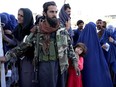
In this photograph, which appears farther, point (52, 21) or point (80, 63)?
point (80, 63)

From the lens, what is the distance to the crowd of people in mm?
3811

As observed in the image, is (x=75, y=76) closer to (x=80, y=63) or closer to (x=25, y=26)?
(x=80, y=63)

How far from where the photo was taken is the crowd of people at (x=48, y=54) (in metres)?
3.81

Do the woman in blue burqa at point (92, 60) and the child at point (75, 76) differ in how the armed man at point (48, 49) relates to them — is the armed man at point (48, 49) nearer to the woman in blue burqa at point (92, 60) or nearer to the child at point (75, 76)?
the child at point (75, 76)

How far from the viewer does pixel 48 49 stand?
149 inches

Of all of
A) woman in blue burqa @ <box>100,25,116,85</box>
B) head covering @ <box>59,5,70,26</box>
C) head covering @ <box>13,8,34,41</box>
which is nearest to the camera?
head covering @ <box>13,8,34,41</box>

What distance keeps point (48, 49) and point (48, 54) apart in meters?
0.07

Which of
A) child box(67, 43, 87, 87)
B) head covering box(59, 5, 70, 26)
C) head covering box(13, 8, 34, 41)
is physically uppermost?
head covering box(59, 5, 70, 26)

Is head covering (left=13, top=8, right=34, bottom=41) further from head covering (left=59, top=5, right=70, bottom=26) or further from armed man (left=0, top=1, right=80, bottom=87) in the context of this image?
head covering (left=59, top=5, right=70, bottom=26)

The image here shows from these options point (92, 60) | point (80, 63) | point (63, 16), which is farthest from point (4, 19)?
point (92, 60)

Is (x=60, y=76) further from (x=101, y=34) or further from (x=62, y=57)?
(x=101, y=34)

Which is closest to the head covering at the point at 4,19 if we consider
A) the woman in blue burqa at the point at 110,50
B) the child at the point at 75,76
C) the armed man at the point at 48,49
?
the armed man at the point at 48,49

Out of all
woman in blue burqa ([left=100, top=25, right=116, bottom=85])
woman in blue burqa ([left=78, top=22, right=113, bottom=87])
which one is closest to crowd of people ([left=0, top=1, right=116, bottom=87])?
woman in blue burqa ([left=78, top=22, right=113, bottom=87])

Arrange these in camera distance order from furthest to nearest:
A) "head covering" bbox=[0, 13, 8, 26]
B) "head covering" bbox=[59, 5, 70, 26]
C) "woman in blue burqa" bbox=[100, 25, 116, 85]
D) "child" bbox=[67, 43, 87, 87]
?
"woman in blue burqa" bbox=[100, 25, 116, 85] → "head covering" bbox=[59, 5, 70, 26] → "head covering" bbox=[0, 13, 8, 26] → "child" bbox=[67, 43, 87, 87]
